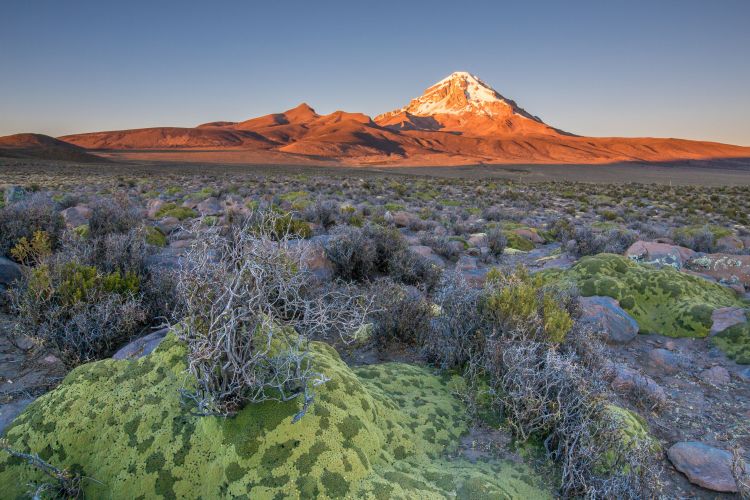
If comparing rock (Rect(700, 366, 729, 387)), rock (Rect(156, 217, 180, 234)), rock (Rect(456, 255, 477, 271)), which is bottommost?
rock (Rect(700, 366, 729, 387))

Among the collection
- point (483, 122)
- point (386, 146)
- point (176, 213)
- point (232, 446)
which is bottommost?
point (232, 446)

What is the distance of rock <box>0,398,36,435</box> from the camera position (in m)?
3.01

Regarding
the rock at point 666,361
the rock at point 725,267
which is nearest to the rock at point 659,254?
the rock at point 725,267

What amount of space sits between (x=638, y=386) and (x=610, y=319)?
155 centimetres

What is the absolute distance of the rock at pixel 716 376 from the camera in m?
4.49

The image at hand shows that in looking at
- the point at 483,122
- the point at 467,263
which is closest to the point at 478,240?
the point at 467,263

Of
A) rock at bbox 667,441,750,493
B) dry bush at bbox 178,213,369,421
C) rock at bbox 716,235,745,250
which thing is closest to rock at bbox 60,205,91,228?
dry bush at bbox 178,213,369,421

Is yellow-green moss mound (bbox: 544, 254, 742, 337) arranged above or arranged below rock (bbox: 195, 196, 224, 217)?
below

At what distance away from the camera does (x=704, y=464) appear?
124 inches

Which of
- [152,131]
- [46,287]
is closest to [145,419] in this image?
[46,287]

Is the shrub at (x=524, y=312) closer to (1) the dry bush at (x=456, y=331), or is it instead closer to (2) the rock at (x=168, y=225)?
(1) the dry bush at (x=456, y=331)

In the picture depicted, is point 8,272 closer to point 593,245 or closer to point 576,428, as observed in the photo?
point 576,428

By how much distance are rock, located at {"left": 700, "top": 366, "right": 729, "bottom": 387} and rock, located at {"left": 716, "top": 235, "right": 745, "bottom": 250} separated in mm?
7231

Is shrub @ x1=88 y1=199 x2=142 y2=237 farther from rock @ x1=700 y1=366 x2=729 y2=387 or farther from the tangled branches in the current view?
rock @ x1=700 y1=366 x2=729 y2=387
